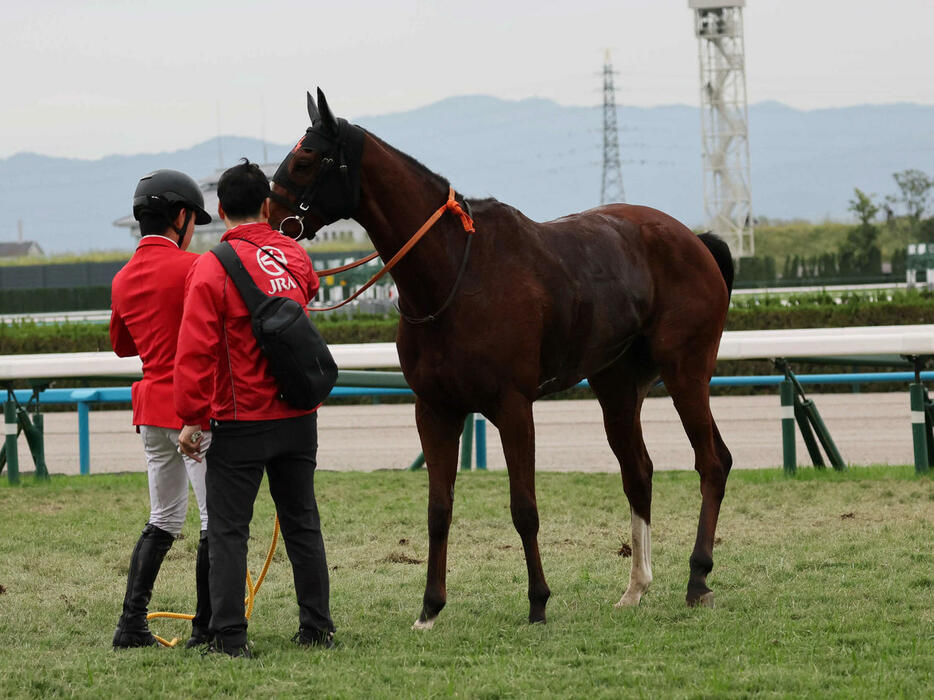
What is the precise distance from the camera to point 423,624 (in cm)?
465

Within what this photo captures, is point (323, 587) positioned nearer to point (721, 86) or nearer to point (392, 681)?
point (392, 681)

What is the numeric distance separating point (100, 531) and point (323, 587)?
10.0 feet

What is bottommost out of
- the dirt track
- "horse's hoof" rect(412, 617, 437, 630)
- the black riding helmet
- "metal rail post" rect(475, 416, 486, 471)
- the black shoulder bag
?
the dirt track

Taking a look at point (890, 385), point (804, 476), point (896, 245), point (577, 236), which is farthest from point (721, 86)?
point (577, 236)

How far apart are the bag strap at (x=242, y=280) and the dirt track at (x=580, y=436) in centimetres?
603

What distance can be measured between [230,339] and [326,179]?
688 millimetres

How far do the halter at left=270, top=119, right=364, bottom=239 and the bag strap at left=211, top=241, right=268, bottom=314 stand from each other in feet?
1.17

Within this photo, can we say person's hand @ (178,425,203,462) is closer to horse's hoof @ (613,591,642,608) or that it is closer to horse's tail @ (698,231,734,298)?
horse's hoof @ (613,591,642,608)

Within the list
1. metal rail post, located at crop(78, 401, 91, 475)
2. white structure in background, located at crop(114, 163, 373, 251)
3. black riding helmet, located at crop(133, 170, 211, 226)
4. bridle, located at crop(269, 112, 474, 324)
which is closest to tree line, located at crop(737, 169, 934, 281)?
white structure in background, located at crop(114, 163, 373, 251)

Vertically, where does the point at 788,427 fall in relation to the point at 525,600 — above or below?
above

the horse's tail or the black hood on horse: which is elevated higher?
the black hood on horse

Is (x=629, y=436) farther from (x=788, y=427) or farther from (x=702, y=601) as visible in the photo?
(x=788, y=427)

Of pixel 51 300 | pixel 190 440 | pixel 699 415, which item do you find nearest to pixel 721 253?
pixel 699 415

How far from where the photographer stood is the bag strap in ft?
13.2
